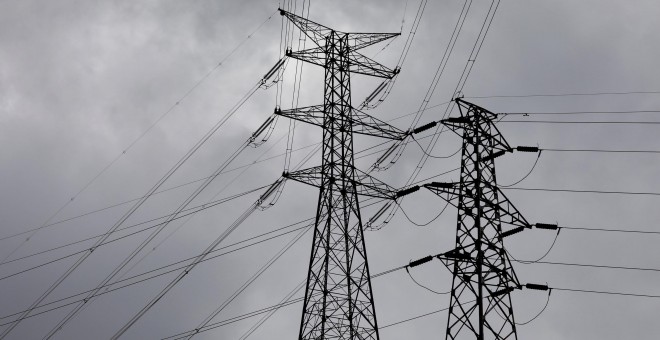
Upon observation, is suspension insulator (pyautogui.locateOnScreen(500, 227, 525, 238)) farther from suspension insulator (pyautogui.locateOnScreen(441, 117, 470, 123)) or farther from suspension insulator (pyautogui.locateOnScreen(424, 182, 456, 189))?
suspension insulator (pyautogui.locateOnScreen(441, 117, 470, 123))

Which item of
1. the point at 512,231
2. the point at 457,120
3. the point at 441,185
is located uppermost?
the point at 457,120

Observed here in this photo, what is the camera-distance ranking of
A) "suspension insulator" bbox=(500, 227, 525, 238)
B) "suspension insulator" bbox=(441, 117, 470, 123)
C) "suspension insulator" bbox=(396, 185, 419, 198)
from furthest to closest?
"suspension insulator" bbox=(396, 185, 419, 198) → "suspension insulator" bbox=(441, 117, 470, 123) → "suspension insulator" bbox=(500, 227, 525, 238)

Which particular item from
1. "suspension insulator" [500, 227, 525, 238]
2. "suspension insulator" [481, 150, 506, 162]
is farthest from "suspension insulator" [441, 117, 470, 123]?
"suspension insulator" [500, 227, 525, 238]

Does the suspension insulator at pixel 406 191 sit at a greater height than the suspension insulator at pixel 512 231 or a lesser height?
greater

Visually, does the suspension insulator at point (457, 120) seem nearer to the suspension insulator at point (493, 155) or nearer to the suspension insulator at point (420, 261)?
the suspension insulator at point (493, 155)

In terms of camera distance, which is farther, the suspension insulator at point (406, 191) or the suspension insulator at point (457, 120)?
the suspension insulator at point (406, 191)

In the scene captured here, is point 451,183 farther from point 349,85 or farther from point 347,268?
point 349,85

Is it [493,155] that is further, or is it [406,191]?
[406,191]

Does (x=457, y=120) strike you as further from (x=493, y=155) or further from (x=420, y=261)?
(x=420, y=261)

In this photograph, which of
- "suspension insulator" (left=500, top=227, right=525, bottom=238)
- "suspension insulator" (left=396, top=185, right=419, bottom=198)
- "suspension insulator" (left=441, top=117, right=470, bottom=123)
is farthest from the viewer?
"suspension insulator" (left=396, top=185, right=419, bottom=198)

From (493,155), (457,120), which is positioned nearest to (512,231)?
(493,155)

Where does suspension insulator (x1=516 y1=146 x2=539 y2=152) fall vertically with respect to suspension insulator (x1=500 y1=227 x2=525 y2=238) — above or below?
above

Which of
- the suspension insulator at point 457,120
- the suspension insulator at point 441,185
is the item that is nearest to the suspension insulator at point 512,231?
the suspension insulator at point 441,185

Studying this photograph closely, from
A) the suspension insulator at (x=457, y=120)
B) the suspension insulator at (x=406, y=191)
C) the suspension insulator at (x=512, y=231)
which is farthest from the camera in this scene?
the suspension insulator at (x=406, y=191)
